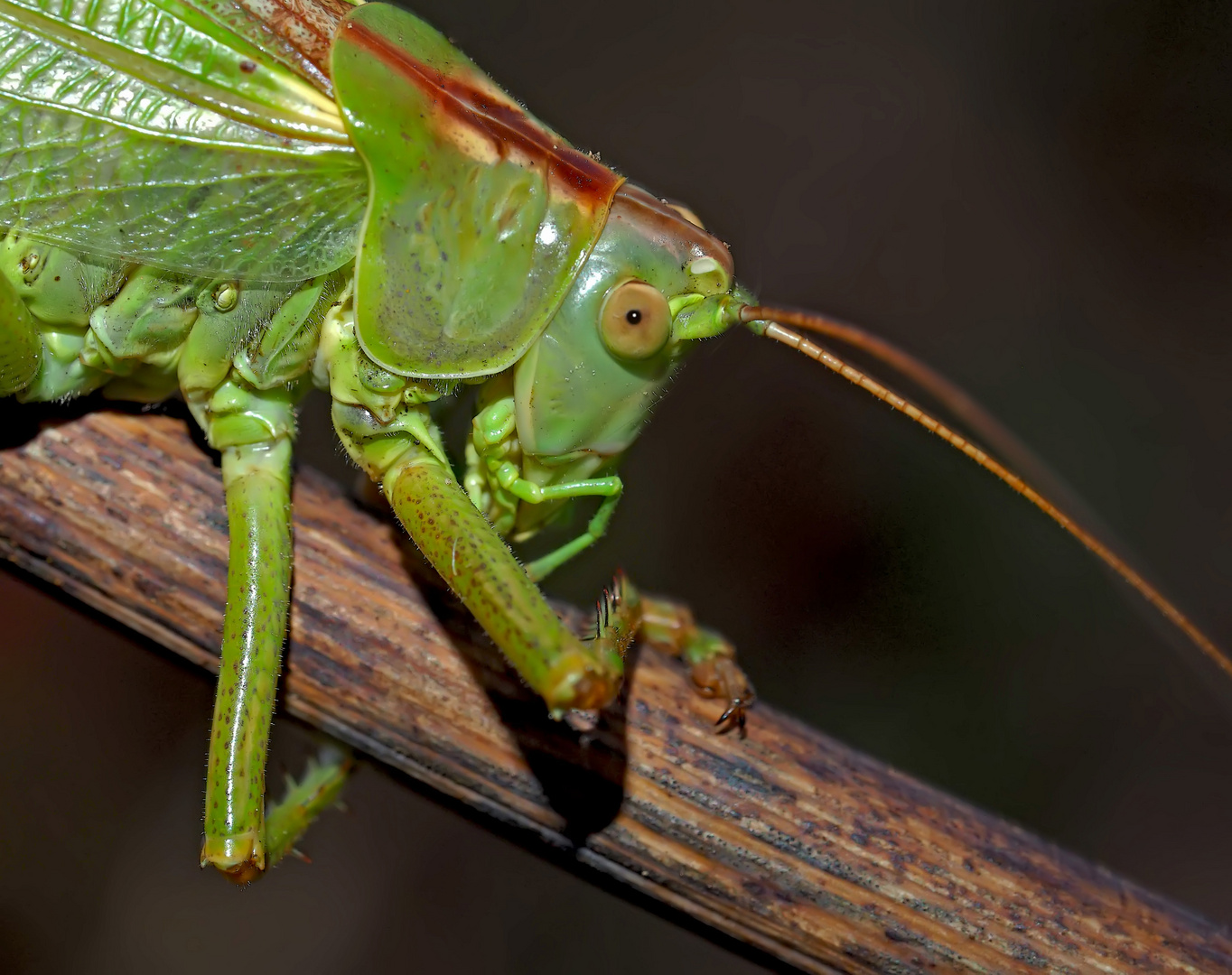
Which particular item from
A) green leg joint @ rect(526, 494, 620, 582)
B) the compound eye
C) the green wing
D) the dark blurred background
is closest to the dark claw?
green leg joint @ rect(526, 494, 620, 582)

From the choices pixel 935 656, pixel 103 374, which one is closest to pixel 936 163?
pixel 935 656

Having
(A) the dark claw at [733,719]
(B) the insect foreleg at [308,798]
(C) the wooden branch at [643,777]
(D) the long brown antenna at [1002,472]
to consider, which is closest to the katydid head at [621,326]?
(D) the long brown antenna at [1002,472]

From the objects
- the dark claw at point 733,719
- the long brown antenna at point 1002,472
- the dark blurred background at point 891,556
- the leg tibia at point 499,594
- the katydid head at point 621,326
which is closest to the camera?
the leg tibia at point 499,594

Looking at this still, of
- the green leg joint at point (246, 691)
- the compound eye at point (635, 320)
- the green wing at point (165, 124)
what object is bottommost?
the green leg joint at point (246, 691)

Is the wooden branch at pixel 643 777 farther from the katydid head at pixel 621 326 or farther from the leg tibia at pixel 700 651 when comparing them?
the katydid head at pixel 621 326

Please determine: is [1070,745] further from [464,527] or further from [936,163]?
[464,527]

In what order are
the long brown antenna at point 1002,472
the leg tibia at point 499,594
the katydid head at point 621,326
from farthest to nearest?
the katydid head at point 621,326 < the long brown antenna at point 1002,472 < the leg tibia at point 499,594

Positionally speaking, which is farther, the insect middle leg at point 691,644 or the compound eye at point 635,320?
the insect middle leg at point 691,644
